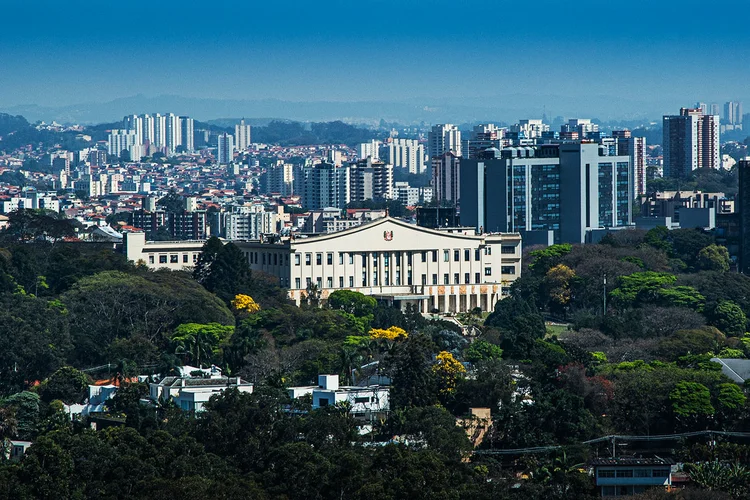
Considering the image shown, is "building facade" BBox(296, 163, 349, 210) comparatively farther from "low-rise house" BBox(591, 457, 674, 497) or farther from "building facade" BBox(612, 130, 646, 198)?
"low-rise house" BBox(591, 457, 674, 497)

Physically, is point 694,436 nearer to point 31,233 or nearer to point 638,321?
point 638,321

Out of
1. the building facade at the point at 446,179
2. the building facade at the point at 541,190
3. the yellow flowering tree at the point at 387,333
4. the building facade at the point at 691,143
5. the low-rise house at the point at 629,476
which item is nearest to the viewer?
the low-rise house at the point at 629,476

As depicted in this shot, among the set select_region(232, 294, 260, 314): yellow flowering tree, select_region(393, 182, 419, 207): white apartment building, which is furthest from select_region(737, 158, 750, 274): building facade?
select_region(393, 182, 419, 207): white apartment building

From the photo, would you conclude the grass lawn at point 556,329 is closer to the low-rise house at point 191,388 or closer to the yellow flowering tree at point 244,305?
the yellow flowering tree at point 244,305

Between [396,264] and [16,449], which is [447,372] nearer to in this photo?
[16,449]

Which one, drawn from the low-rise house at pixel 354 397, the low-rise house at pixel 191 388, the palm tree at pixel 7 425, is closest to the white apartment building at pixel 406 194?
Result: the low-rise house at pixel 191 388

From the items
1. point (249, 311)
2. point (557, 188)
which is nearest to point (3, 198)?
point (557, 188)
